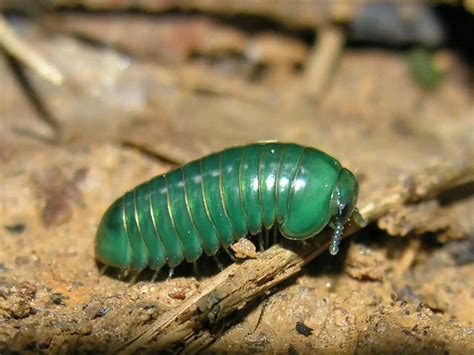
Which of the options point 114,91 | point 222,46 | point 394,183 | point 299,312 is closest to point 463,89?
point 222,46

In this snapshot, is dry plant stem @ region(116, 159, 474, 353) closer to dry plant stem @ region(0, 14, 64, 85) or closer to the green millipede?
the green millipede

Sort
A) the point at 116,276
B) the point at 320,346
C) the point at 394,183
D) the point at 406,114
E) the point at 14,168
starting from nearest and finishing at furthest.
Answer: the point at 320,346 → the point at 116,276 → the point at 394,183 → the point at 14,168 → the point at 406,114

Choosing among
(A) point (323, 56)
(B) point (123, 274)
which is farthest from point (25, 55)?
(A) point (323, 56)

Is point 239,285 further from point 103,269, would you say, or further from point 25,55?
point 25,55

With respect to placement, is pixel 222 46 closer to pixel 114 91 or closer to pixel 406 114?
pixel 114 91

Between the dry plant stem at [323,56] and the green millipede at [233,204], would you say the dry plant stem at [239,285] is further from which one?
the dry plant stem at [323,56]

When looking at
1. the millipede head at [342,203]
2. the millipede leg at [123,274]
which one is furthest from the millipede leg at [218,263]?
the millipede head at [342,203]
